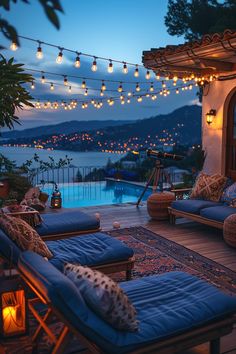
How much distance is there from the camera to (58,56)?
19.1ft

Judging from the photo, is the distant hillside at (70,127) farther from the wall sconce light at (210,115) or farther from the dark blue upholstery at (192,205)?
the dark blue upholstery at (192,205)

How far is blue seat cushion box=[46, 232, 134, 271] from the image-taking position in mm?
3692

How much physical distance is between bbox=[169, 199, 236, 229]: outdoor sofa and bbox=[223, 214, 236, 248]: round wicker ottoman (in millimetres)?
300

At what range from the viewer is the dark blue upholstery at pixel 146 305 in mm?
2141

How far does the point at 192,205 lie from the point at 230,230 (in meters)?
1.18

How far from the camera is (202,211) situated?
6.12 metres

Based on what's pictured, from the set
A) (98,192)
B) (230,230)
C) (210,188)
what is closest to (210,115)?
(210,188)

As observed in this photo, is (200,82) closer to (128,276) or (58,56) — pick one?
(58,56)

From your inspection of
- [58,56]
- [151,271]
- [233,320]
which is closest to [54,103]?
[58,56]

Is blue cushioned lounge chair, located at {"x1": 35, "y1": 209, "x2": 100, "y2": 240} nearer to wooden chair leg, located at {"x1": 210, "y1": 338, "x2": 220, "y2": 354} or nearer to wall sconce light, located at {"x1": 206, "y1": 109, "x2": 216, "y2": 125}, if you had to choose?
wooden chair leg, located at {"x1": 210, "y1": 338, "x2": 220, "y2": 354}

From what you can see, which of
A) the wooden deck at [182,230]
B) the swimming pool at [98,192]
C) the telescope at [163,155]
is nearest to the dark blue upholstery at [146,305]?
the wooden deck at [182,230]

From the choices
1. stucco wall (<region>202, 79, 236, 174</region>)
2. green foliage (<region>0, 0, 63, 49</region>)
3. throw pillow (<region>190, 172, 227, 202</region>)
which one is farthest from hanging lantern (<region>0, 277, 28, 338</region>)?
stucco wall (<region>202, 79, 236, 174</region>)

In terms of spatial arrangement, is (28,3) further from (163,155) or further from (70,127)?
(70,127)

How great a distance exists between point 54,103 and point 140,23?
4858mm
